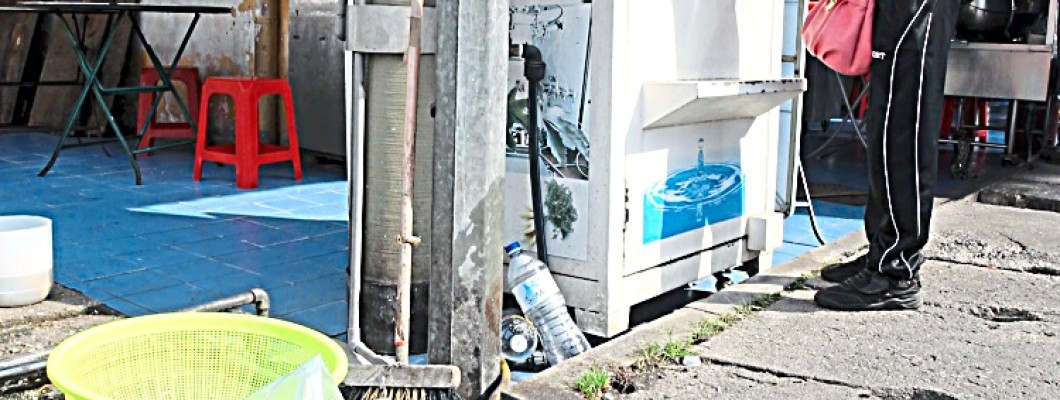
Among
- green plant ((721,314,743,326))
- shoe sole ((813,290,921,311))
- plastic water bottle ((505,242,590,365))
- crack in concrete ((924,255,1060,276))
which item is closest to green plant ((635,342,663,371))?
plastic water bottle ((505,242,590,365))

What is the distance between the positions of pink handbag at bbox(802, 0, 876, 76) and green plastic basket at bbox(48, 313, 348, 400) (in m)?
2.18

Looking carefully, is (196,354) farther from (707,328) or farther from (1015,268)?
(1015,268)

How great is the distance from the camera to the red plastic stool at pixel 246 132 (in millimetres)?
5945

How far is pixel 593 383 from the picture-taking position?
262 centimetres

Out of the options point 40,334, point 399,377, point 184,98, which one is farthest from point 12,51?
point 399,377

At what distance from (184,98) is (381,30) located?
527cm

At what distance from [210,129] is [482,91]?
5.68 meters

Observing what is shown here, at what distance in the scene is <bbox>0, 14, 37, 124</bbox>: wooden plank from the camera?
28.2 ft

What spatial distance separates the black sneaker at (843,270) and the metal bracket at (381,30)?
69.9 inches

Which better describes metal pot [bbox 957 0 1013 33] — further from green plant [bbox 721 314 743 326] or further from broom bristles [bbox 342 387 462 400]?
broom bristles [bbox 342 387 462 400]

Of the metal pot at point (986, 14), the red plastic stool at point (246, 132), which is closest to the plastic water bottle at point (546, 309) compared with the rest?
the red plastic stool at point (246, 132)

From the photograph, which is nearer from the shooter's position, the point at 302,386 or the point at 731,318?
the point at 302,386

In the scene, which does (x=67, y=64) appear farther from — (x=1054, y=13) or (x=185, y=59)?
(x=1054, y=13)

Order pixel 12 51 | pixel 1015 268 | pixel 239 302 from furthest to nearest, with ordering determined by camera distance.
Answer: pixel 12 51, pixel 1015 268, pixel 239 302
